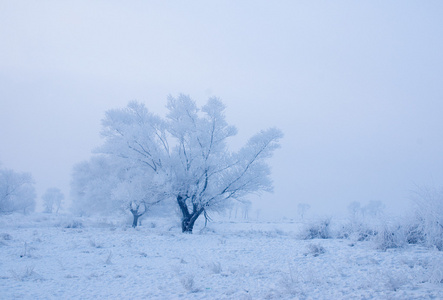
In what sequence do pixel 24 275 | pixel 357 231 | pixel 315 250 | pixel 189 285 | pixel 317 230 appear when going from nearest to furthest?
pixel 189 285 < pixel 24 275 < pixel 315 250 < pixel 357 231 < pixel 317 230

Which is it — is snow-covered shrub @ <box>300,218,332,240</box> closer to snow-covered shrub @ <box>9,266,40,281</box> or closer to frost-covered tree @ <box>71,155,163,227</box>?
frost-covered tree @ <box>71,155,163,227</box>

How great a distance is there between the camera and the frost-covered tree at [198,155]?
18.1m

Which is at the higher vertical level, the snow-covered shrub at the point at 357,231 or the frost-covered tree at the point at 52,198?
the snow-covered shrub at the point at 357,231

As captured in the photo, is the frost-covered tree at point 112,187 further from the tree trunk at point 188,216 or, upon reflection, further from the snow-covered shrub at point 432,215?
the snow-covered shrub at point 432,215

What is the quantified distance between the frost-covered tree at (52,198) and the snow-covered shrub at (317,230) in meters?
79.1

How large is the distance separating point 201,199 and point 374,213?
10184 millimetres

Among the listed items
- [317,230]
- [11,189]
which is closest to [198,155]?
[317,230]

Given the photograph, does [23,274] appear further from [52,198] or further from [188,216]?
[52,198]

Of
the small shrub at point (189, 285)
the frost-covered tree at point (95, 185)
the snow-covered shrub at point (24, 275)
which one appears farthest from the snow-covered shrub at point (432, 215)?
the frost-covered tree at point (95, 185)

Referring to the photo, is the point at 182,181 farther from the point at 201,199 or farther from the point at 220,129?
the point at 220,129

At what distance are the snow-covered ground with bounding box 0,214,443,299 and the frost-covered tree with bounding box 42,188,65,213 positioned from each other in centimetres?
7694

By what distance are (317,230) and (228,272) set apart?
266 inches

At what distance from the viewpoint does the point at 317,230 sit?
12.9 m

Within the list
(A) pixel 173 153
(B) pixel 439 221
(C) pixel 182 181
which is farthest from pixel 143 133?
(B) pixel 439 221
